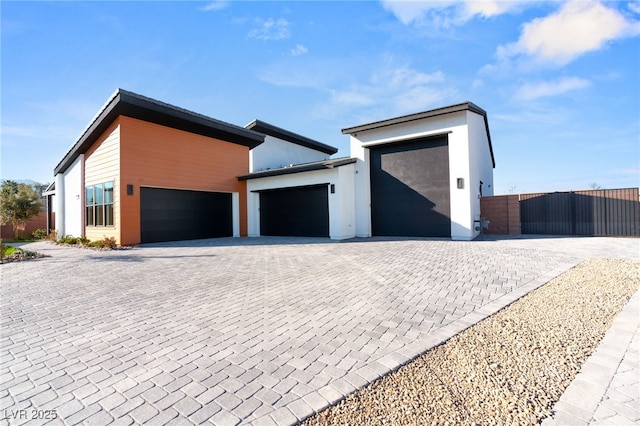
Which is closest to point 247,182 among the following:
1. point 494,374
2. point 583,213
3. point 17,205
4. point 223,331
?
point 223,331

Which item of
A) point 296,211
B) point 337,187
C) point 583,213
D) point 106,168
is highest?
point 106,168

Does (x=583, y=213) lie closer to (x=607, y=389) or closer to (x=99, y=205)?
(x=607, y=389)

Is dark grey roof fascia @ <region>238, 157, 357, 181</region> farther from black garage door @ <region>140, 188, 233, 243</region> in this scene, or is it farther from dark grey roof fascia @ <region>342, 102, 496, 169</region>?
black garage door @ <region>140, 188, 233, 243</region>

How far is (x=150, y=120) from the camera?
12039mm

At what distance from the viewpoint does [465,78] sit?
11352 millimetres

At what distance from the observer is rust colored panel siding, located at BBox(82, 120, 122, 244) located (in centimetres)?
1141

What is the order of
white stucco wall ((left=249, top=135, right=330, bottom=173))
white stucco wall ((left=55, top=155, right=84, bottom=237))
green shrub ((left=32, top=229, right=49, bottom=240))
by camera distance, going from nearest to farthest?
white stucco wall ((left=55, top=155, right=84, bottom=237)) < white stucco wall ((left=249, top=135, right=330, bottom=173)) < green shrub ((left=32, top=229, right=49, bottom=240))

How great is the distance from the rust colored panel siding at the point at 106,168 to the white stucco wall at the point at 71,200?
64 cm

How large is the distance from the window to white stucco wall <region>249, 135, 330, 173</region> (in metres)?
7.45

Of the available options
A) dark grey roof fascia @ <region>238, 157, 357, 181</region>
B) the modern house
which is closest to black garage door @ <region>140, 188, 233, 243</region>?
the modern house

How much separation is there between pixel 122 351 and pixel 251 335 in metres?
1.22

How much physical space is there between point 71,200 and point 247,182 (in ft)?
31.6

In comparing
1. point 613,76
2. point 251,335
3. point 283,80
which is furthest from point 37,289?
point 613,76

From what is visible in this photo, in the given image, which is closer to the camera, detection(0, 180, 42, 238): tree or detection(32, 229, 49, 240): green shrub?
detection(0, 180, 42, 238): tree
